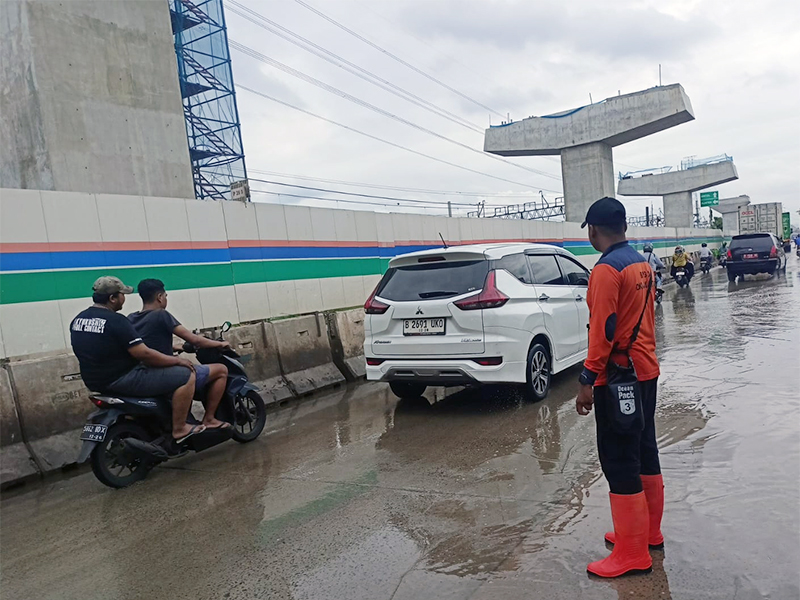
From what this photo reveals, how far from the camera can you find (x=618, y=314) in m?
3.06

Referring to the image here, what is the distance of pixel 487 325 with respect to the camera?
5984 mm

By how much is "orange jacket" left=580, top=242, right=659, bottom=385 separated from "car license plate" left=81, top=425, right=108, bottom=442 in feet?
12.6

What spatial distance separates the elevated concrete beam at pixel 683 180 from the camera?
48125 mm

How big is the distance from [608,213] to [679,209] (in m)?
55.6

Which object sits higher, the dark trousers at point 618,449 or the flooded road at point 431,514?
the dark trousers at point 618,449

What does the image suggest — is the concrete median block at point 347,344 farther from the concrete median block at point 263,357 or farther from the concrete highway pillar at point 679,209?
the concrete highway pillar at point 679,209

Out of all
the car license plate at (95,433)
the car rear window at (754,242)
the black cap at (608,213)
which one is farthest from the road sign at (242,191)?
the car rear window at (754,242)

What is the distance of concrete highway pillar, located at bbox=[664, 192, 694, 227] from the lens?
52.2m

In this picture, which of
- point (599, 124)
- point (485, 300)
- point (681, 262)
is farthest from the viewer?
point (599, 124)

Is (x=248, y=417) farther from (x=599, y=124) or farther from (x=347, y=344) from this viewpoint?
(x=599, y=124)

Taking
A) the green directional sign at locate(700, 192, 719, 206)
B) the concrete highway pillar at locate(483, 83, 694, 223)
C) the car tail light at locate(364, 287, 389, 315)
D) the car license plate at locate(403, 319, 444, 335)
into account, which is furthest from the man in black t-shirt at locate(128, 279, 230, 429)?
the green directional sign at locate(700, 192, 719, 206)

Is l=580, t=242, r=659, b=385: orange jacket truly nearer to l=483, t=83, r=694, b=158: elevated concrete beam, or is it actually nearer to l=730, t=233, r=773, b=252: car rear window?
l=730, t=233, r=773, b=252: car rear window

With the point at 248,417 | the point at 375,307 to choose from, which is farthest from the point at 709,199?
the point at 248,417

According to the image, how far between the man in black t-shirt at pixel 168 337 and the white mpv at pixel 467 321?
173 centimetres
